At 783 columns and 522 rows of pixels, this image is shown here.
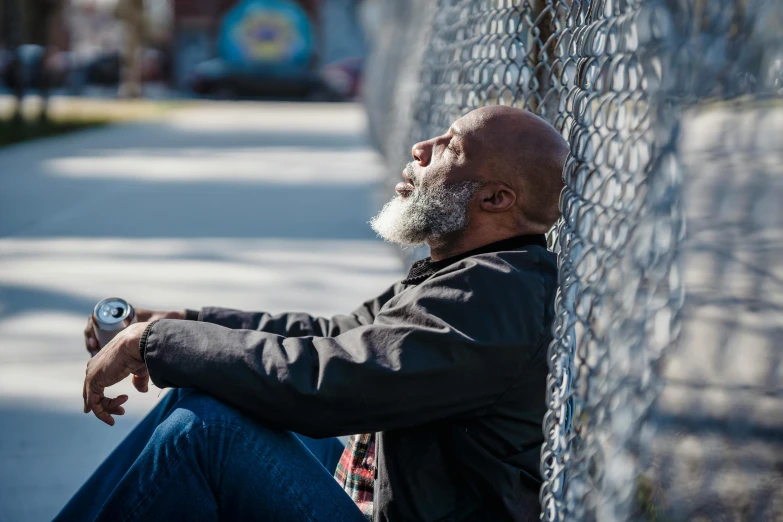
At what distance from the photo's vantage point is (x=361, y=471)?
2385mm

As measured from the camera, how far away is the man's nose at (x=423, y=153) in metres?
2.41

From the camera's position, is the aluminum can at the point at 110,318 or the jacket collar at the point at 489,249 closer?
the jacket collar at the point at 489,249

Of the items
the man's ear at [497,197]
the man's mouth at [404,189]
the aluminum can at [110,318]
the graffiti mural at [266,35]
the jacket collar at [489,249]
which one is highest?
the graffiti mural at [266,35]

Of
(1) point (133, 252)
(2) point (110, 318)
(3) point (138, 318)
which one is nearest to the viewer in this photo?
(2) point (110, 318)

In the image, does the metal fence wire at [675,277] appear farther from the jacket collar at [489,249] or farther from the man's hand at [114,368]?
the man's hand at [114,368]

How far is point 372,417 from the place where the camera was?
1.95m

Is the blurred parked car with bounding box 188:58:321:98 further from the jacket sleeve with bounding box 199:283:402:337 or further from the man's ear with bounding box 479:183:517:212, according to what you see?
the man's ear with bounding box 479:183:517:212

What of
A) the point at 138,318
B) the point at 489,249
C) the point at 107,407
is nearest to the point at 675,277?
the point at 489,249

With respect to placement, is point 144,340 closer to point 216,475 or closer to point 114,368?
point 114,368

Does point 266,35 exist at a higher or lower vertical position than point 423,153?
higher

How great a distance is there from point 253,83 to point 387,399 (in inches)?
1150

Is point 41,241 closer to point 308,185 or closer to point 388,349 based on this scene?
point 308,185

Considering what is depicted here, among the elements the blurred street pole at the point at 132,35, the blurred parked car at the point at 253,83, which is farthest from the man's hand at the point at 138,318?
the blurred street pole at the point at 132,35

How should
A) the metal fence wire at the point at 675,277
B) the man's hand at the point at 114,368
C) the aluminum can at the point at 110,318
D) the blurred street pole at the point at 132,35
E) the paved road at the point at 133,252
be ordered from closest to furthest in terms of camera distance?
the metal fence wire at the point at 675,277, the man's hand at the point at 114,368, the aluminum can at the point at 110,318, the paved road at the point at 133,252, the blurred street pole at the point at 132,35
